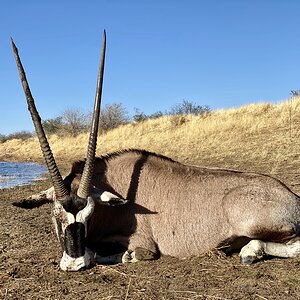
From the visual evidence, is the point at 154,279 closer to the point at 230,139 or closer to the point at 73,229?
the point at 73,229

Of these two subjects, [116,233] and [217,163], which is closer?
[116,233]

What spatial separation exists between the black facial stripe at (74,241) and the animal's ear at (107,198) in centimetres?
60

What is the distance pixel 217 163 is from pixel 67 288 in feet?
43.9

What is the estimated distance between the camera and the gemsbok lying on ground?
557cm

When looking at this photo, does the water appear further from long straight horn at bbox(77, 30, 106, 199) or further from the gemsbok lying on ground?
long straight horn at bbox(77, 30, 106, 199)

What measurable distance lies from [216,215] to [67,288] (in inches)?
78.7

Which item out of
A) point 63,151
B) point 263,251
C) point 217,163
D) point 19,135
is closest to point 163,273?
point 263,251

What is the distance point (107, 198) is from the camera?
19.2ft

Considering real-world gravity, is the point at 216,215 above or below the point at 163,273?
above

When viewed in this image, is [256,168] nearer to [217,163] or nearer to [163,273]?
[217,163]

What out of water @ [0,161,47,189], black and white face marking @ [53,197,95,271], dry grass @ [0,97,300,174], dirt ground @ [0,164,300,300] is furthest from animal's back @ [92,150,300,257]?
water @ [0,161,47,189]

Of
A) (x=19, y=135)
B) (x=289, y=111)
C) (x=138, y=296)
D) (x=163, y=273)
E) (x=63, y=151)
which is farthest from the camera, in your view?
(x=19, y=135)

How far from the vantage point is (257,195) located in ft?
19.2

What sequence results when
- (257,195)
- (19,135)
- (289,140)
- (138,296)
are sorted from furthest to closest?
(19,135) < (289,140) < (257,195) < (138,296)
